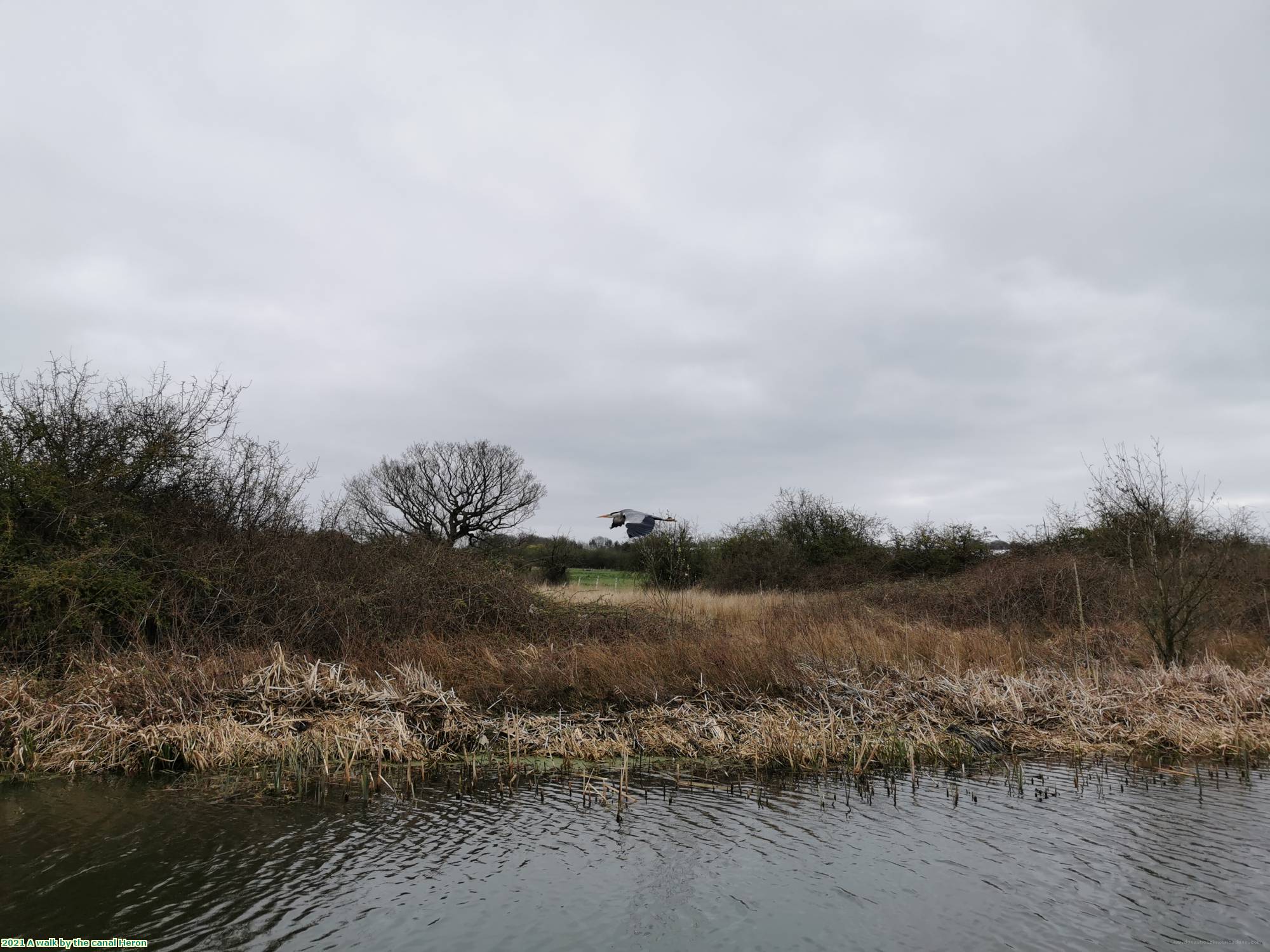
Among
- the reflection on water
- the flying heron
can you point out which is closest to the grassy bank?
the reflection on water

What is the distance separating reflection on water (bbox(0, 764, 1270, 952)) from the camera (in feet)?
13.8

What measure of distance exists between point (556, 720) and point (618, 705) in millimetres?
943

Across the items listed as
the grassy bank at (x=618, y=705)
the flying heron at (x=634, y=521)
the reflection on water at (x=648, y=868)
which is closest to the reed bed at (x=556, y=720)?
the grassy bank at (x=618, y=705)

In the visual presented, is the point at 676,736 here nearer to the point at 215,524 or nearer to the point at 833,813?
the point at 833,813

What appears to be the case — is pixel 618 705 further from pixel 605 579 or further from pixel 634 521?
pixel 605 579

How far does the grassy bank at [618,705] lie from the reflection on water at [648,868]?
105cm

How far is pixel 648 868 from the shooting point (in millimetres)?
5055

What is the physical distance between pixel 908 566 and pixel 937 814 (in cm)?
2655

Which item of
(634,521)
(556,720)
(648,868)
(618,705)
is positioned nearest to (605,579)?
(634,521)

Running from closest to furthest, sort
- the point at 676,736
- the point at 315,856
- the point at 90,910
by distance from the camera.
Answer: the point at 90,910 → the point at 315,856 → the point at 676,736

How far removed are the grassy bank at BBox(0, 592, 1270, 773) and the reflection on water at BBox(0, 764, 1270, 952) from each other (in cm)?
105

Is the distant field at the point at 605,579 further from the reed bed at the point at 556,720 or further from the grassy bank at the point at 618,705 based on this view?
the reed bed at the point at 556,720

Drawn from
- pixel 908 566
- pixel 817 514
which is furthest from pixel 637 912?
pixel 817 514

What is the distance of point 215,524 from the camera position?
13664mm
